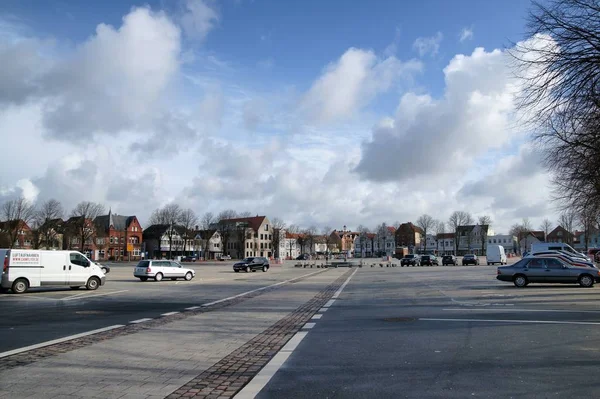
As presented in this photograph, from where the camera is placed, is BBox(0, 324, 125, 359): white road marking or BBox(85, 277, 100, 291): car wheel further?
BBox(85, 277, 100, 291): car wheel

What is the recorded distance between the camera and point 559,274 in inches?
988

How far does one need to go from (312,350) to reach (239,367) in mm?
1807

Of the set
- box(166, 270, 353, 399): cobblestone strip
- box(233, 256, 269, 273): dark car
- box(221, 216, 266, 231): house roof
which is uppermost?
box(221, 216, 266, 231): house roof

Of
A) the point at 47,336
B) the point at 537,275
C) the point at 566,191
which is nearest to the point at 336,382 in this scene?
the point at 47,336

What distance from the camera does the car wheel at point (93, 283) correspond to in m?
26.2

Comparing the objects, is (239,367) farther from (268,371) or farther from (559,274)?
(559,274)

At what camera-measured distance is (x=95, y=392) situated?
639 cm

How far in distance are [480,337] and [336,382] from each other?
16.2 feet

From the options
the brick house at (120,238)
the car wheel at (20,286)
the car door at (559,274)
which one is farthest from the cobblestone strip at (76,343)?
the brick house at (120,238)

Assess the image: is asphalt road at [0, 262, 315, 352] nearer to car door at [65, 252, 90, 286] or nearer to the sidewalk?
the sidewalk

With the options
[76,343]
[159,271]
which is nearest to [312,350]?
[76,343]

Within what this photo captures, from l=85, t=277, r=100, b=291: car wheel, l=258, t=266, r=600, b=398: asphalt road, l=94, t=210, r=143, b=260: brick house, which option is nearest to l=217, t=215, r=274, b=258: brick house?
l=94, t=210, r=143, b=260: brick house

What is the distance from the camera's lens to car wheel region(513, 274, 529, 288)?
2567 centimetres

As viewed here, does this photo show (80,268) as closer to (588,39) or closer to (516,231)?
(588,39)
